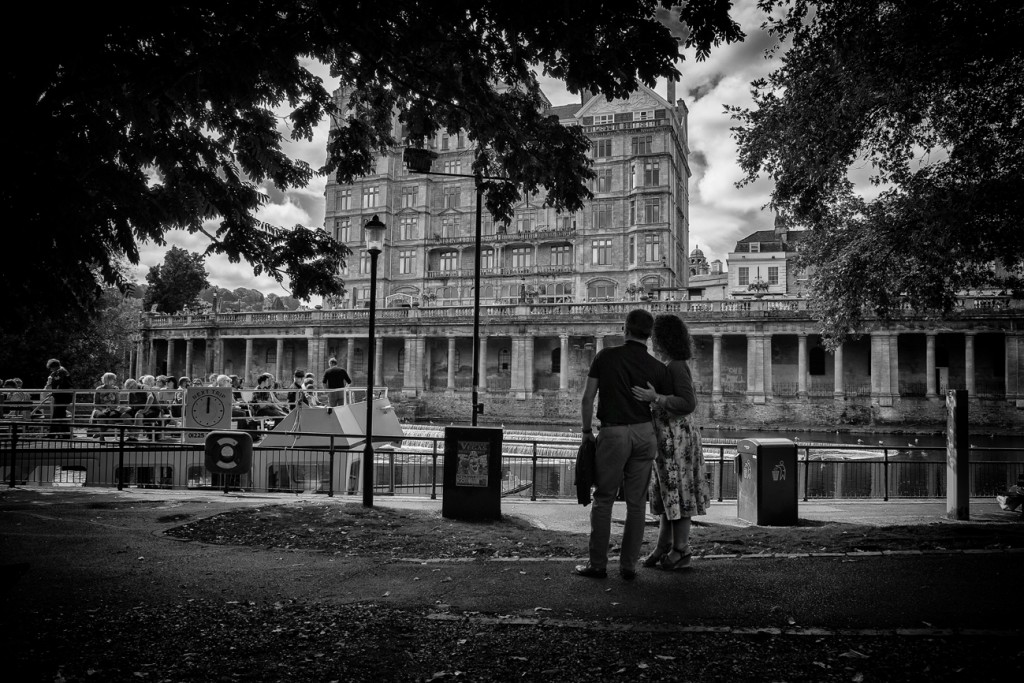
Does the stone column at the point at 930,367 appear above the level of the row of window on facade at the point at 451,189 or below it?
below

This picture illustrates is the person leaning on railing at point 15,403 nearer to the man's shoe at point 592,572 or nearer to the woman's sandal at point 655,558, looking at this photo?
the man's shoe at point 592,572

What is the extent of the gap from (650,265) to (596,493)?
50.5 meters

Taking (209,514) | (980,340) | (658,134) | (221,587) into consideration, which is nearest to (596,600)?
(221,587)

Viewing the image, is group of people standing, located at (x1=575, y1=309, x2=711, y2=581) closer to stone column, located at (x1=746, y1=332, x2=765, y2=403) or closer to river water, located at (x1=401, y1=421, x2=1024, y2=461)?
river water, located at (x1=401, y1=421, x2=1024, y2=461)

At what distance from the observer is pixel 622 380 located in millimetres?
5441

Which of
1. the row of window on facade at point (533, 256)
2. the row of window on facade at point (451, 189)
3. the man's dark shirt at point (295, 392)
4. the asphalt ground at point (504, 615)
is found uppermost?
the row of window on facade at point (451, 189)

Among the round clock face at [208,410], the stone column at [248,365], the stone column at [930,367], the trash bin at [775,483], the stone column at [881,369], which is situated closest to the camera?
the trash bin at [775,483]

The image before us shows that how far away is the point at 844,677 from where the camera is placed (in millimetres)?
3633

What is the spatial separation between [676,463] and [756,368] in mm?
39618

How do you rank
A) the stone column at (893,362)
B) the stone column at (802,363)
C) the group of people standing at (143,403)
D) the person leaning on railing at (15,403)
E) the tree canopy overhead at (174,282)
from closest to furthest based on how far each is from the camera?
the person leaning on railing at (15,403)
the group of people standing at (143,403)
the stone column at (893,362)
the stone column at (802,363)
the tree canopy overhead at (174,282)

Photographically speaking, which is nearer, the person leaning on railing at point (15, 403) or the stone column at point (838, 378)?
the person leaning on railing at point (15, 403)

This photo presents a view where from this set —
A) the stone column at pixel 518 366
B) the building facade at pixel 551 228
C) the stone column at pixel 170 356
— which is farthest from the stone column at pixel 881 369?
the stone column at pixel 170 356

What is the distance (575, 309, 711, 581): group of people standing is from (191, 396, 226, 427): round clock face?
38.4 feet

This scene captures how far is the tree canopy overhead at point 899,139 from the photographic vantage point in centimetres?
937
